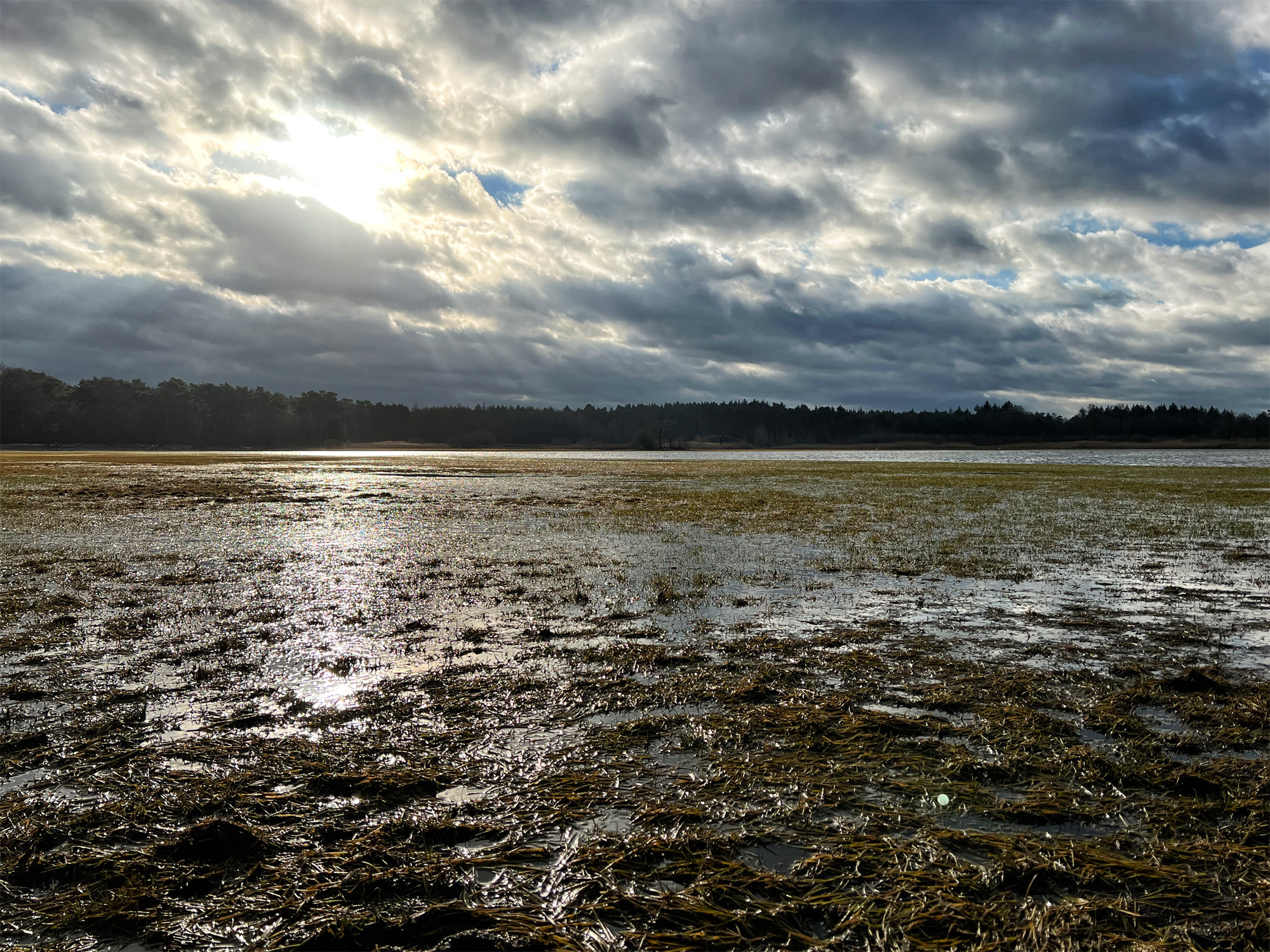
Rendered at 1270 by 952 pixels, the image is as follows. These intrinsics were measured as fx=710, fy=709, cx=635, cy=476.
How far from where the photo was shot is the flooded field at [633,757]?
428 cm

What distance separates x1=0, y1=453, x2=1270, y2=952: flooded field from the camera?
14.0 feet

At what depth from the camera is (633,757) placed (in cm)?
639

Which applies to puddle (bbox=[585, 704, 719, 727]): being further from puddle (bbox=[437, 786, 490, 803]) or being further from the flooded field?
puddle (bbox=[437, 786, 490, 803])

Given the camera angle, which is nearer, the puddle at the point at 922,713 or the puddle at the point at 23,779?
the puddle at the point at 23,779

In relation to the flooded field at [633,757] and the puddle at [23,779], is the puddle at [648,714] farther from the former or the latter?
the puddle at [23,779]

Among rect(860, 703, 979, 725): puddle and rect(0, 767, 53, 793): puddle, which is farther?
rect(860, 703, 979, 725): puddle

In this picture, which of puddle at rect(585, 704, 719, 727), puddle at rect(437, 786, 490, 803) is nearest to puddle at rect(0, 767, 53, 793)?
puddle at rect(437, 786, 490, 803)

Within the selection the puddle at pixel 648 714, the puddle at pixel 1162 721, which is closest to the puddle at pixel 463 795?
the puddle at pixel 648 714

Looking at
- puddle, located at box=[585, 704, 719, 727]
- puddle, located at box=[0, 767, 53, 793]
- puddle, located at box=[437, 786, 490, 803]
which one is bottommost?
puddle, located at box=[0, 767, 53, 793]

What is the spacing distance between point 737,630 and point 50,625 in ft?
34.6

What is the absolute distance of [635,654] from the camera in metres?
9.55

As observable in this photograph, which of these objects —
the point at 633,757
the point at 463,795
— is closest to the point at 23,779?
the point at 463,795

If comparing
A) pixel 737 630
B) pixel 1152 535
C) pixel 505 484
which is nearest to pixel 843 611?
pixel 737 630

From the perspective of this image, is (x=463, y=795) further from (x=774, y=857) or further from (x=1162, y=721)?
(x=1162, y=721)
